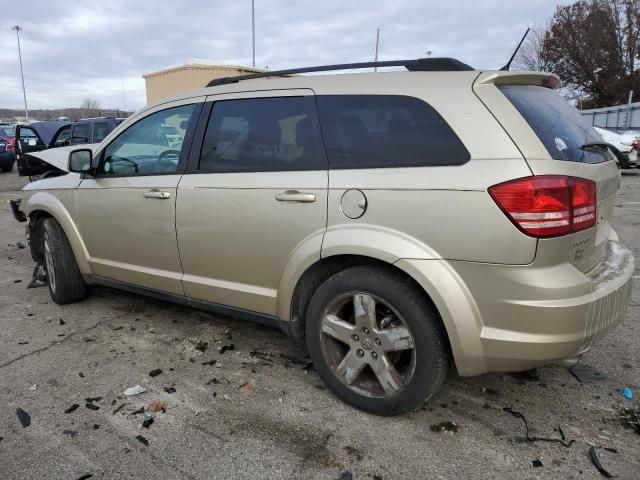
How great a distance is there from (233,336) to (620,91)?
39682 millimetres

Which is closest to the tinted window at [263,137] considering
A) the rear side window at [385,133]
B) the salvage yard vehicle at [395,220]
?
the salvage yard vehicle at [395,220]

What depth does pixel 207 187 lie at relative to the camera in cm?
322

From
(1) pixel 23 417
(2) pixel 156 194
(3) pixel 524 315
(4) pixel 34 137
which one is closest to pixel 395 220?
(3) pixel 524 315

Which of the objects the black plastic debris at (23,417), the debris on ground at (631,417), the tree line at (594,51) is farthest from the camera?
the tree line at (594,51)

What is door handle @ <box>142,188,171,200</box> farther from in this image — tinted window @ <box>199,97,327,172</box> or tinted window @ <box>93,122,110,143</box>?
tinted window @ <box>93,122,110,143</box>

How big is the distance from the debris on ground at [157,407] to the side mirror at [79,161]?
6.72ft

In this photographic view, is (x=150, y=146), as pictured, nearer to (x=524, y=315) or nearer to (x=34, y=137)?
(x=524, y=315)

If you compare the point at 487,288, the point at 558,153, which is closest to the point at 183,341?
the point at 487,288

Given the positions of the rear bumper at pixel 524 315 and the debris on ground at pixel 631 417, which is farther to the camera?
the debris on ground at pixel 631 417

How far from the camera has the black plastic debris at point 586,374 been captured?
123 inches

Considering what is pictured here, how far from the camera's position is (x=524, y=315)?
2.25 m

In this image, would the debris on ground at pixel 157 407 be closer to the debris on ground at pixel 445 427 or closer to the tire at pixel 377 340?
the tire at pixel 377 340

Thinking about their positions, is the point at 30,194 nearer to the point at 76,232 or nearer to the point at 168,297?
the point at 76,232

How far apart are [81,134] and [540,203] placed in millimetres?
12569
